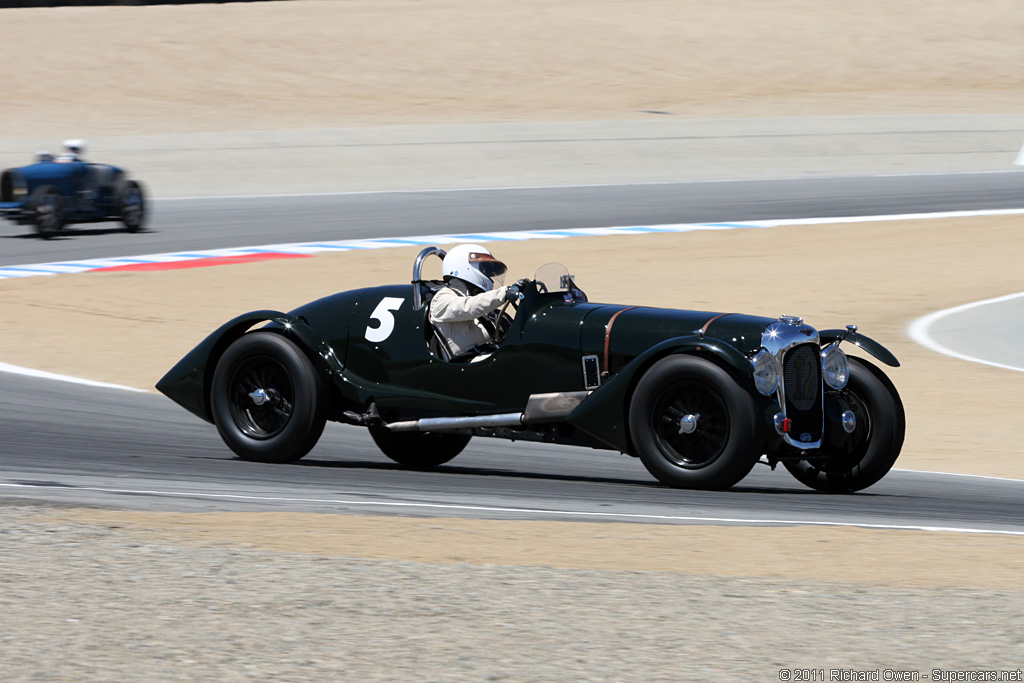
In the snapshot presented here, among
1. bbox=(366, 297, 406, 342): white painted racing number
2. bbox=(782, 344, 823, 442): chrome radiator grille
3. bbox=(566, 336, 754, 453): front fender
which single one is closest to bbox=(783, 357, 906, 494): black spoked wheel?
bbox=(782, 344, 823, 442): chrome radiator grille

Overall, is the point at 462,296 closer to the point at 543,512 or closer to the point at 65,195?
the point at 543,512

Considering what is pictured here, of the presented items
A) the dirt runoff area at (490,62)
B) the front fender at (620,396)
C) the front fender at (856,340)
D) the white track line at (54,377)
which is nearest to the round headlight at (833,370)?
the front fender at (856,340)

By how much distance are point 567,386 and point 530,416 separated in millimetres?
268

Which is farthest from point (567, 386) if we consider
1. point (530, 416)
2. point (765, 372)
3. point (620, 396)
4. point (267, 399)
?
point (267, 399)

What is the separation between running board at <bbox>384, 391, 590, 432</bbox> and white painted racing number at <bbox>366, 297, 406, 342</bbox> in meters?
0.60

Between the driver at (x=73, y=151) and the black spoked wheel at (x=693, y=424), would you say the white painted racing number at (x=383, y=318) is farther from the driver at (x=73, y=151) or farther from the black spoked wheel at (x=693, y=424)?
the driver at (x=73, y=151)

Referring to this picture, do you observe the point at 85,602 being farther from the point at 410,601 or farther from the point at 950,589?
the point at 950,589

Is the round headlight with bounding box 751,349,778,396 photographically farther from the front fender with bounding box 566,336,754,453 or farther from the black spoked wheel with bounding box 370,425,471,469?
the black spoked wheel with bounding box 370,425,471,469

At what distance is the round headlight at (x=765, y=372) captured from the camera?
802 centimetres

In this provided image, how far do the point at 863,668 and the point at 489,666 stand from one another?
3.89 ft

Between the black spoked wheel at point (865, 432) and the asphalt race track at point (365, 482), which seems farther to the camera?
the black spoked wheel at point (865, 432)

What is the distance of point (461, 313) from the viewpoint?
8.98 metres

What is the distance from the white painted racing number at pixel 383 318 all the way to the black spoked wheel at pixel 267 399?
1.38 feet

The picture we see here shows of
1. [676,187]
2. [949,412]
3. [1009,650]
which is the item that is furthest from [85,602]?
[676,187]
